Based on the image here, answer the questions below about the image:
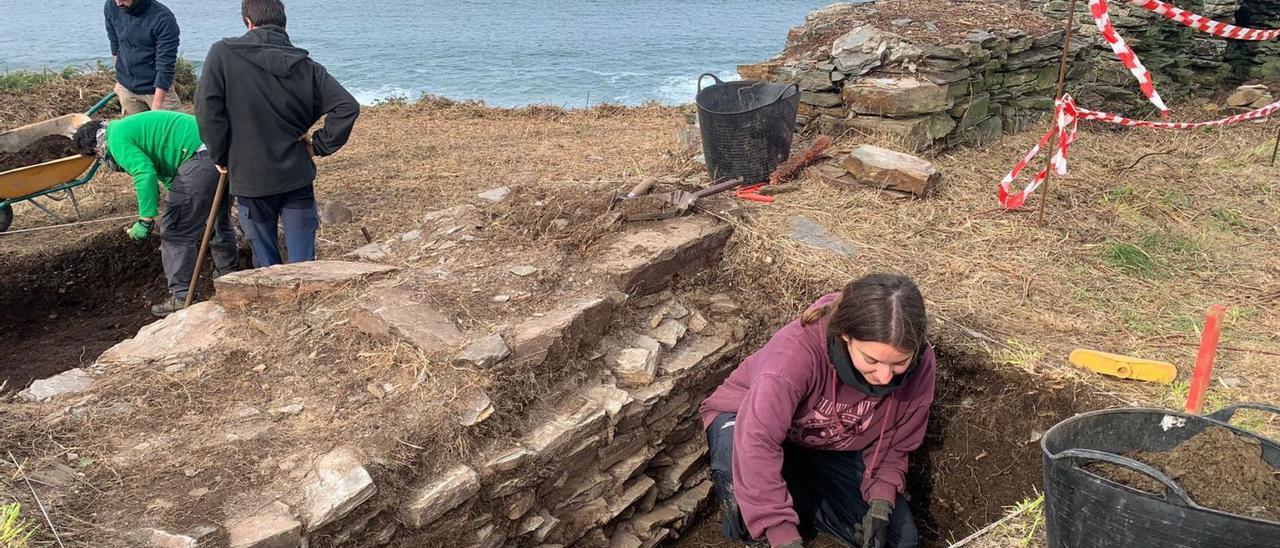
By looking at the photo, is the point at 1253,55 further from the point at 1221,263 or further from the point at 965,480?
the point at 965,480

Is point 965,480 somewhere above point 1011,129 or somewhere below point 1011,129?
below

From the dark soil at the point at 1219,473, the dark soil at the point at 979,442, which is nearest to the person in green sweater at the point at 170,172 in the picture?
the dark soil at the point at 979,442

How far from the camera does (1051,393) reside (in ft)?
12.8

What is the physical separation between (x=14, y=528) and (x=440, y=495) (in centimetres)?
138

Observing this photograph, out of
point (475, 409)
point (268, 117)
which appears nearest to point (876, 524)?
point (475, 409)

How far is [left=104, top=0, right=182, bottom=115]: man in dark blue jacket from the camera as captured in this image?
6.59 meters

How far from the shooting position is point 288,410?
3.55 metres

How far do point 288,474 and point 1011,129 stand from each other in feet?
21.9

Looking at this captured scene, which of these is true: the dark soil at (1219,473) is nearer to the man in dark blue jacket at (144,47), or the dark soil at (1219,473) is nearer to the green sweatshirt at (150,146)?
the green sweatshirt at (150,146)

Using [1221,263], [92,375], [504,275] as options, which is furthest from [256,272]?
[1221,263]

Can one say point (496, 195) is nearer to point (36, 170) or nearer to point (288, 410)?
point (288, 410)

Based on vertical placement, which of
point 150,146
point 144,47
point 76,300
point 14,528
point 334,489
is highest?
point 144,47

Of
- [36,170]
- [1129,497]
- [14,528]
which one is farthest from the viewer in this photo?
[36,170]

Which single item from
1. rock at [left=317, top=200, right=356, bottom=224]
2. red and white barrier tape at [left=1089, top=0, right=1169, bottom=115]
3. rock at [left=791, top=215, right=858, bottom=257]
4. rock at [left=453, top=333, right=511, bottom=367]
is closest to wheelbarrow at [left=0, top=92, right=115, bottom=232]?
rock at [left=317, top=200, right=356, bottom=224]
